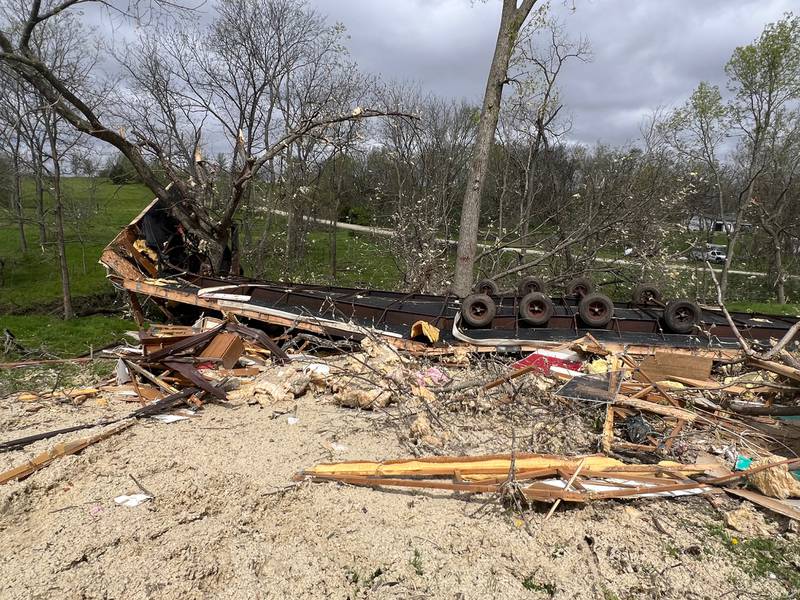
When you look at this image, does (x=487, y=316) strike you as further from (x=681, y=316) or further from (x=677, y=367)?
(x=681, y=316)

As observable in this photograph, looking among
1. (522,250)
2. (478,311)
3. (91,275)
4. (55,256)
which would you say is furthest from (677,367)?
(91,275)

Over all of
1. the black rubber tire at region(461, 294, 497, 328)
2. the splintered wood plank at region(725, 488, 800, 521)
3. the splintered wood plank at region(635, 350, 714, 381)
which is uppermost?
the black rubber tire at region(461, 294, 497, 328)

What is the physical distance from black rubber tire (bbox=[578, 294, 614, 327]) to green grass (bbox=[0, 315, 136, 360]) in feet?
28.5

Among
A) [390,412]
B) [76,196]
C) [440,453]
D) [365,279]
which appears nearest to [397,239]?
[365,279]

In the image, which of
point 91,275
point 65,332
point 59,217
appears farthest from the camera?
point 91,275

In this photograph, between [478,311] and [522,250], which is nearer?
[478,311]

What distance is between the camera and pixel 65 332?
1071cm

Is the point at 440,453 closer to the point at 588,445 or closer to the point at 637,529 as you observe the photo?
the point at 588,445

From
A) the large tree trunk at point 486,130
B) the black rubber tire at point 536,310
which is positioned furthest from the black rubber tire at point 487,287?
the black rubber tire at point 536,310

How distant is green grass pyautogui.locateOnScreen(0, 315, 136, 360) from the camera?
908 cm

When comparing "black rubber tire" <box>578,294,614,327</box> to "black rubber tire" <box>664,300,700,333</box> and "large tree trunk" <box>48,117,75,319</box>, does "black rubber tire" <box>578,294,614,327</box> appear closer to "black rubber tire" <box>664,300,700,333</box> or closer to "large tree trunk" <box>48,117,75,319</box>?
"black rubber tire" <box>664,300,700,333</box>

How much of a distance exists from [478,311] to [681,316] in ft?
10.4

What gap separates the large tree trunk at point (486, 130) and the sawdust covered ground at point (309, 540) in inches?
243

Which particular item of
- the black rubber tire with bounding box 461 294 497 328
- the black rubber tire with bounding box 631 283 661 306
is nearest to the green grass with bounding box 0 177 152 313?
the black rubber tire with bounding box 461 294 497 328
